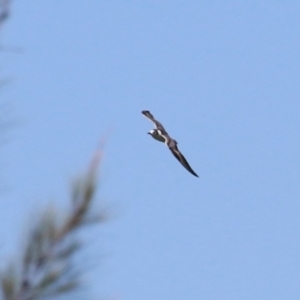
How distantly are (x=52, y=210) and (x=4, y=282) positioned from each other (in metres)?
0.40

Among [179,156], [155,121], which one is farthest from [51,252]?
[155,121]

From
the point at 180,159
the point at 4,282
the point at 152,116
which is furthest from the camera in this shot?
the point at 152,116

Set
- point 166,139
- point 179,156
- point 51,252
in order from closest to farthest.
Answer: point 51,252 → point 179,156 → point 166,139

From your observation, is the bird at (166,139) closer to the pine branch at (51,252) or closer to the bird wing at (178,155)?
the bird wing at (178,155)

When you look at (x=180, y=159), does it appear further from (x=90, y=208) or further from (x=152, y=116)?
(x=90, y=208)

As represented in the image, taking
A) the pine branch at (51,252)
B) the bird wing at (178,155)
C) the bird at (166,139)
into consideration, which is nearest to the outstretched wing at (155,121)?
the bird at (166,139)

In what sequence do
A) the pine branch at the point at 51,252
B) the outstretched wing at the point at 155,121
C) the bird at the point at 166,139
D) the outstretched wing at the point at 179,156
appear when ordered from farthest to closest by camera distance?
the outstretched wing at the point at 155,121 < the bird at the point at 166,139 < the outstretched wing at the point at 179,156 < the pine branch at the point at 51,252

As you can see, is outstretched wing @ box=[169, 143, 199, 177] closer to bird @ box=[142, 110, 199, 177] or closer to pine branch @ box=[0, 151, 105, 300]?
bird @ box=[142, 110, 199, 177]

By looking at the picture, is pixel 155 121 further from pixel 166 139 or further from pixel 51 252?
pixel 51 252

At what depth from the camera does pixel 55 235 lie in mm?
4715

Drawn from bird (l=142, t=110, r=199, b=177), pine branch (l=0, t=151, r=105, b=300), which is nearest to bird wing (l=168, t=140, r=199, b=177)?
bird (l=142, t=110, r=199, b=177)

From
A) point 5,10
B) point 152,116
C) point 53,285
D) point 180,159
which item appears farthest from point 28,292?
point 152,116

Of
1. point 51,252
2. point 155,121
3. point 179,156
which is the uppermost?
point 155,121

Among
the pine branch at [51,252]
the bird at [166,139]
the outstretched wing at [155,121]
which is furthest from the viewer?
the outstretched wing at [155,121]
